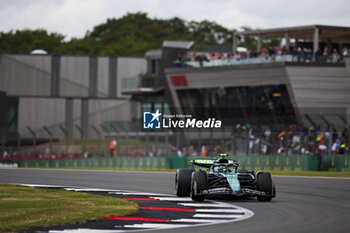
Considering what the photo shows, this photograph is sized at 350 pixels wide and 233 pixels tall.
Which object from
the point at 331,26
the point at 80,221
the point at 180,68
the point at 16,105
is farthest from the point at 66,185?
the point at 16,105

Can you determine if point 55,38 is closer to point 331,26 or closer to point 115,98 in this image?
point 115,98

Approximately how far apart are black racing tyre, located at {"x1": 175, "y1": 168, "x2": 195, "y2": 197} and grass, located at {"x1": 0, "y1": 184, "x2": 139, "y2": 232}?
1.91 m

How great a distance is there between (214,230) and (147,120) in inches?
1130

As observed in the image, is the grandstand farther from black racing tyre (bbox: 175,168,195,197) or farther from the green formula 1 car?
the green formula 1 car

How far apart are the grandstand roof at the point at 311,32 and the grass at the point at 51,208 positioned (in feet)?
102

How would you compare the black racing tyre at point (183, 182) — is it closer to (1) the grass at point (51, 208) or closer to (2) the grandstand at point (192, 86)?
(1) the grass at point (51, 208)

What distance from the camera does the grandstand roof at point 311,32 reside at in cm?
4565

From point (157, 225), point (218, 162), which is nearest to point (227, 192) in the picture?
point (218, 162)

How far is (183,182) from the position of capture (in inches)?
680

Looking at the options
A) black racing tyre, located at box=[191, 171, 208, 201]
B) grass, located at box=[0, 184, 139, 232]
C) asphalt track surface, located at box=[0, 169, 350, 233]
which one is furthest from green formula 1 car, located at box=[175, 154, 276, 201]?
grass, located at box=[0, 184, 139, 232]

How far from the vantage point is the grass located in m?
11.8

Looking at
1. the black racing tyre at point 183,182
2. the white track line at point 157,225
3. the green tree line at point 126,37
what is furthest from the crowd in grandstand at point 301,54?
the green tree line at point 126,37

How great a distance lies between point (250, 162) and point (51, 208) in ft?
67.6

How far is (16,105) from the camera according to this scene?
65.6m
